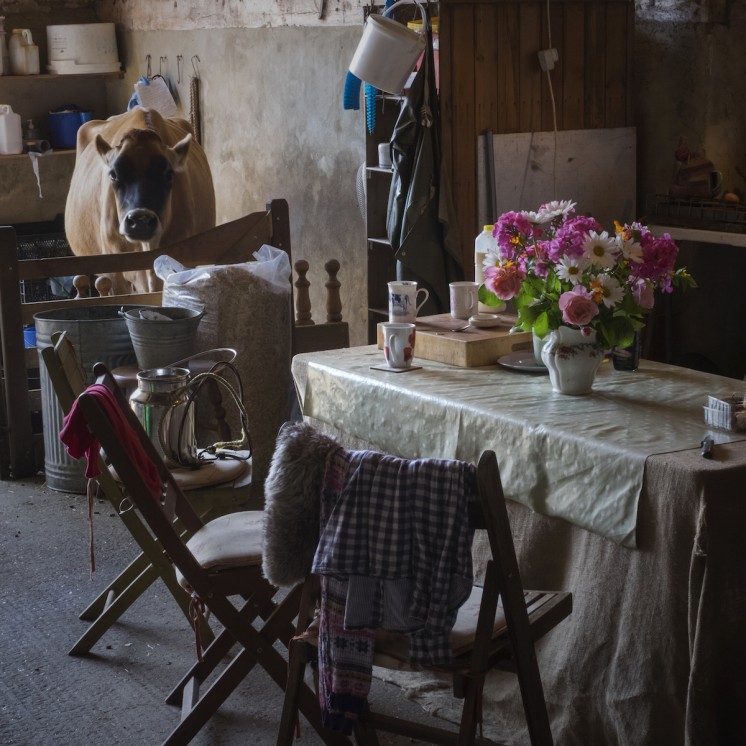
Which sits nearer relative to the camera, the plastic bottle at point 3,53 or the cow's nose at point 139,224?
the cow's nose at point 139,224

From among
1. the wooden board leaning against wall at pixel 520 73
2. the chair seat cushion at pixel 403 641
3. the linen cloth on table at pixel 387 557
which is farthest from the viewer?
the wooden board leaning against wall at pixel 520 73

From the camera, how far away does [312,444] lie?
229 cm

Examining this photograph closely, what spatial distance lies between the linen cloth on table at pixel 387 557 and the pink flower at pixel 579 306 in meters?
0.90

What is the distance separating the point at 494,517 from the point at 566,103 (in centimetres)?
393

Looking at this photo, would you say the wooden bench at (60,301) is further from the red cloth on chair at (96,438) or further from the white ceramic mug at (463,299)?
the red cloth on chair at (96,438)

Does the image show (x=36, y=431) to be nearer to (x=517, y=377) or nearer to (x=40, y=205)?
(x=517, y=377)

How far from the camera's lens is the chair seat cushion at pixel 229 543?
2896 millimetres

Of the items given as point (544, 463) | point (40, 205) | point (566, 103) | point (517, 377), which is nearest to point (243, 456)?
point (517, 377)

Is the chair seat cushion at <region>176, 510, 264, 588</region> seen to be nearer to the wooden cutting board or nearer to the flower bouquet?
the wooden cutting board

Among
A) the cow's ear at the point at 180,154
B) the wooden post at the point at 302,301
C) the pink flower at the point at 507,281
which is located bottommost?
the wooden post at the point at 302,301

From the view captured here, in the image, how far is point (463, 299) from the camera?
12.9 feet

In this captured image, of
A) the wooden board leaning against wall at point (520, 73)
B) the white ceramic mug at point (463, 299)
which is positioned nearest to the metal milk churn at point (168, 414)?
the white ceramic mug at point (463, 299)

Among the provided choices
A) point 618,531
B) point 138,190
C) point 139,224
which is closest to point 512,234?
point 618,531

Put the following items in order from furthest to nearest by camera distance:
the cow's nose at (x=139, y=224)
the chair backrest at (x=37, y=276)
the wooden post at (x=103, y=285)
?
the cow's nose at (x=139, y=224) → the wooden post at (x=103, y=285) → the chair backrest at (x=37, y=276)
